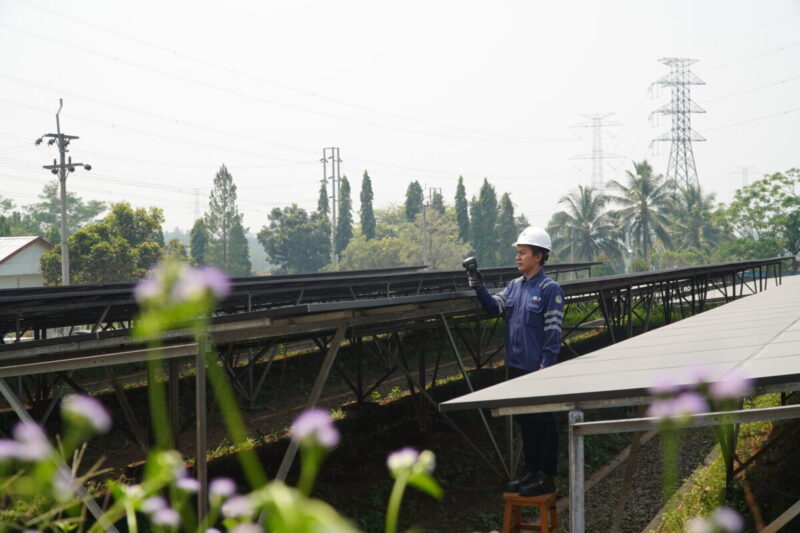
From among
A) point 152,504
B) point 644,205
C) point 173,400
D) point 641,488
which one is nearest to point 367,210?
point 644,205

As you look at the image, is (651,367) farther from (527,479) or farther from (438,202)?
(438,202)

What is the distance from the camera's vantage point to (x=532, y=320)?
584 centimetres

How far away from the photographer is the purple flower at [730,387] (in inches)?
95.0

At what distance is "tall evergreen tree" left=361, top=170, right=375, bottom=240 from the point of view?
67500mm

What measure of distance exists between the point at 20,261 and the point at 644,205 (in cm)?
3872

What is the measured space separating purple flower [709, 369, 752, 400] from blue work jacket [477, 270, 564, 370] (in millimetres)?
2330

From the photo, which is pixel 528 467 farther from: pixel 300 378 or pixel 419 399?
pixel 300 378

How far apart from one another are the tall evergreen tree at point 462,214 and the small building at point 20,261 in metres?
33.8

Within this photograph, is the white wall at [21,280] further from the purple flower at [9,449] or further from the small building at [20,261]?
the purple flower at [9,449]

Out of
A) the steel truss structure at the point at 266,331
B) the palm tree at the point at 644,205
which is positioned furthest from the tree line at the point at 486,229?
the steel truss structure at the point at 266,331

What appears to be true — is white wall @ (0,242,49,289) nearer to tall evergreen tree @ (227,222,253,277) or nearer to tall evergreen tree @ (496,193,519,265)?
tall evergreen tree @ (227,222,253,277)

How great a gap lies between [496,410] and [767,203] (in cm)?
4790

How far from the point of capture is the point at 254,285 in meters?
13.2

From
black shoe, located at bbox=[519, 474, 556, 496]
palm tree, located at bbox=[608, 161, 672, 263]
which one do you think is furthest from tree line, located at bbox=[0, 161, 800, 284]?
black shoe, located at bbox=[519, 474, 556, 496]
